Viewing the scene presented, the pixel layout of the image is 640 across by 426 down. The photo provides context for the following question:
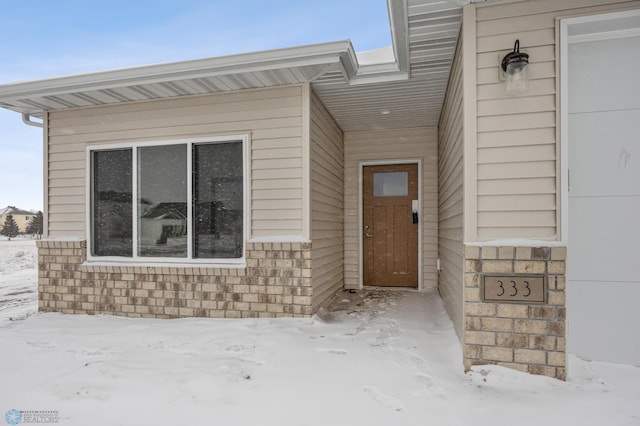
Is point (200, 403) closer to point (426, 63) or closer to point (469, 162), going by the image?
point (469, 162)

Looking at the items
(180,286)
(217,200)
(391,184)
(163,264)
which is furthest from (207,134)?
(391,184)

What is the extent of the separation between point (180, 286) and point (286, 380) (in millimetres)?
2116

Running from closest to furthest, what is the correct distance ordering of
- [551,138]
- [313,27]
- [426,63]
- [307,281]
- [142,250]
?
[551,138] < [426,63] < [307,281] < [142,250] < [313,27]

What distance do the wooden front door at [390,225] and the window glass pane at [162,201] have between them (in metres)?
2.84

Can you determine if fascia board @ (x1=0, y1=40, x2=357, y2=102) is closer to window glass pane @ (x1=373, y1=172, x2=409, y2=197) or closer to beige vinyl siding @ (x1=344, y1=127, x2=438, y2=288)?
beige vinyl siding @ (x1=344, y1=127, x2=438, y2=288)

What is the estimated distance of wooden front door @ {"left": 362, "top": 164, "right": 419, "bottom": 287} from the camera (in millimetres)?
5496

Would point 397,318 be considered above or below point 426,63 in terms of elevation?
below

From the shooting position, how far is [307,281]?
3686mm

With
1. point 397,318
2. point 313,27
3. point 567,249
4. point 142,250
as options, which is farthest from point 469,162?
point 313,27

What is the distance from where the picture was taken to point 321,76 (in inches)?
141

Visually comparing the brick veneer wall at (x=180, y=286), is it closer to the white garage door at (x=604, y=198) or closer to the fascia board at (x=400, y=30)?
the fascia board at (x=400, y=30)

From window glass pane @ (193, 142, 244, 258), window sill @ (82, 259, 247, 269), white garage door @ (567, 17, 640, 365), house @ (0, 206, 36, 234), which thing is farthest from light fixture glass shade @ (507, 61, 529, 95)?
house @ (0, 206, 36, 234)

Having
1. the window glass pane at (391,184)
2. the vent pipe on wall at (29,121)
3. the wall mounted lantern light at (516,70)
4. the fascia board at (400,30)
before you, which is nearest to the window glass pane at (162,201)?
the vent pipe on wall at (29,121)

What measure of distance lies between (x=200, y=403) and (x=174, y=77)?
118 inches
